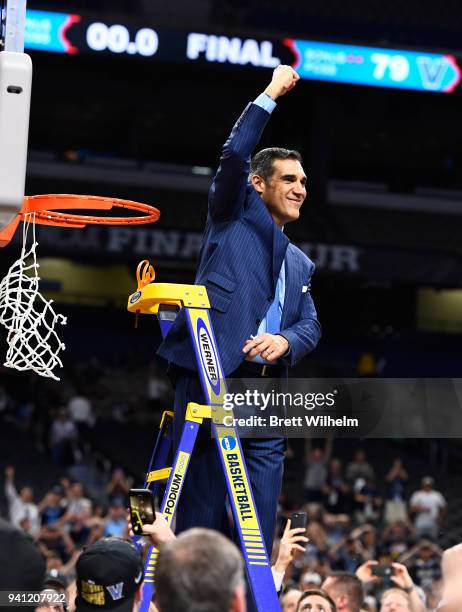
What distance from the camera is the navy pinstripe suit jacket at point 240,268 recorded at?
576 centimetres

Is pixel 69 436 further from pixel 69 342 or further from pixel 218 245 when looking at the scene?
pixel 218 245

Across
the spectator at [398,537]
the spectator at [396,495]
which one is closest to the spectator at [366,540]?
the spectator at [398,537]

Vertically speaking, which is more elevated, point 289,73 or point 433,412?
point 289,73

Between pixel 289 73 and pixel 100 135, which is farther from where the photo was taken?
pixel 100 135

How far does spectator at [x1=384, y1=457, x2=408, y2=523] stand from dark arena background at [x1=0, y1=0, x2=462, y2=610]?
88mm

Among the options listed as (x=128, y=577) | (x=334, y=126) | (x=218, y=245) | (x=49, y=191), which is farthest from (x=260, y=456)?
(x=334, y=126)

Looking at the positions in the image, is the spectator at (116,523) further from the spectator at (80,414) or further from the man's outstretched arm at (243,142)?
the man's outstretched arm at (243,142)

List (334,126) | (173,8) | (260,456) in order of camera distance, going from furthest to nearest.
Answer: (334,126) → (173,8) → (260,456)

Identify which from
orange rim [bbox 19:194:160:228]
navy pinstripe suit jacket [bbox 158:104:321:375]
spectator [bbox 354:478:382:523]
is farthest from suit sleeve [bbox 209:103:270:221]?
spectator [bbox 354:478:382:523]

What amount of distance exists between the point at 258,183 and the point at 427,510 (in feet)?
46.4

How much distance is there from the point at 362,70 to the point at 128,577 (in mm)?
20154

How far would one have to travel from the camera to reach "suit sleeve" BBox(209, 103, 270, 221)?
5.70 meters

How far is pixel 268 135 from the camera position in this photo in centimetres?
2661

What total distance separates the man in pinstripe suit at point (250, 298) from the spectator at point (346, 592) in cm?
158
